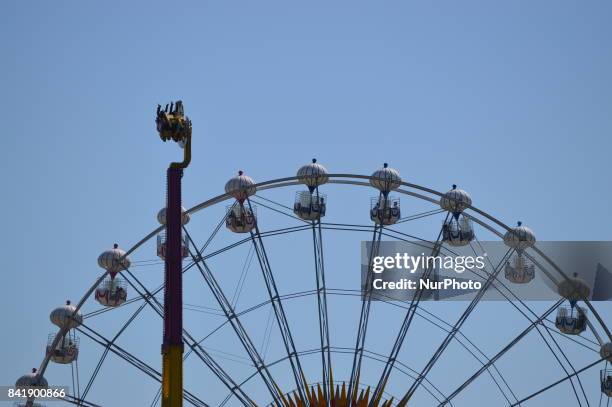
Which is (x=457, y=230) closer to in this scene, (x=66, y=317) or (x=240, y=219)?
(x=240, y=219)

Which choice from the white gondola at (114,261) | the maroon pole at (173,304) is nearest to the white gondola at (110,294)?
the white gondola at (114,261)

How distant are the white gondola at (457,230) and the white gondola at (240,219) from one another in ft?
19.9

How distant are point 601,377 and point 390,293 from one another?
8.44 metres

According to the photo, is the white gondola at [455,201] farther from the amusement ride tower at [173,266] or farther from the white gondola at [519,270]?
the amusement ride tower at [173,266]

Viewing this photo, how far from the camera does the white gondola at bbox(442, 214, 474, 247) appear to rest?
4528 cm

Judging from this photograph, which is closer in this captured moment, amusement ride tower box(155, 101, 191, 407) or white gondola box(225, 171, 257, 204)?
amusement ride tower box(155, 101, 191, 407)

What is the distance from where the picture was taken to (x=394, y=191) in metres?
45.5

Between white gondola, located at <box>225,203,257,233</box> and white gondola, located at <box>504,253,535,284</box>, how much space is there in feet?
28.1

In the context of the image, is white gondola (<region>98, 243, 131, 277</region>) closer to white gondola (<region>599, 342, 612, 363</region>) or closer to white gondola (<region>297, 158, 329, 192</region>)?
white gondola (<region>297, 158, 329, 192</region>)

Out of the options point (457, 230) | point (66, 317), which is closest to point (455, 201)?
point (457, 230)

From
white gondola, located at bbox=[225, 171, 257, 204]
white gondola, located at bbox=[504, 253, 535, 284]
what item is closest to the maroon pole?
white gondola, located at bbox=[225, 171, 257, 204]

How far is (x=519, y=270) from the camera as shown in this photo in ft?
153

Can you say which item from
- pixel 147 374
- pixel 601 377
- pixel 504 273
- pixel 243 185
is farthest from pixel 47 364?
pixel 601 377

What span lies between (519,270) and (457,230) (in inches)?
116
